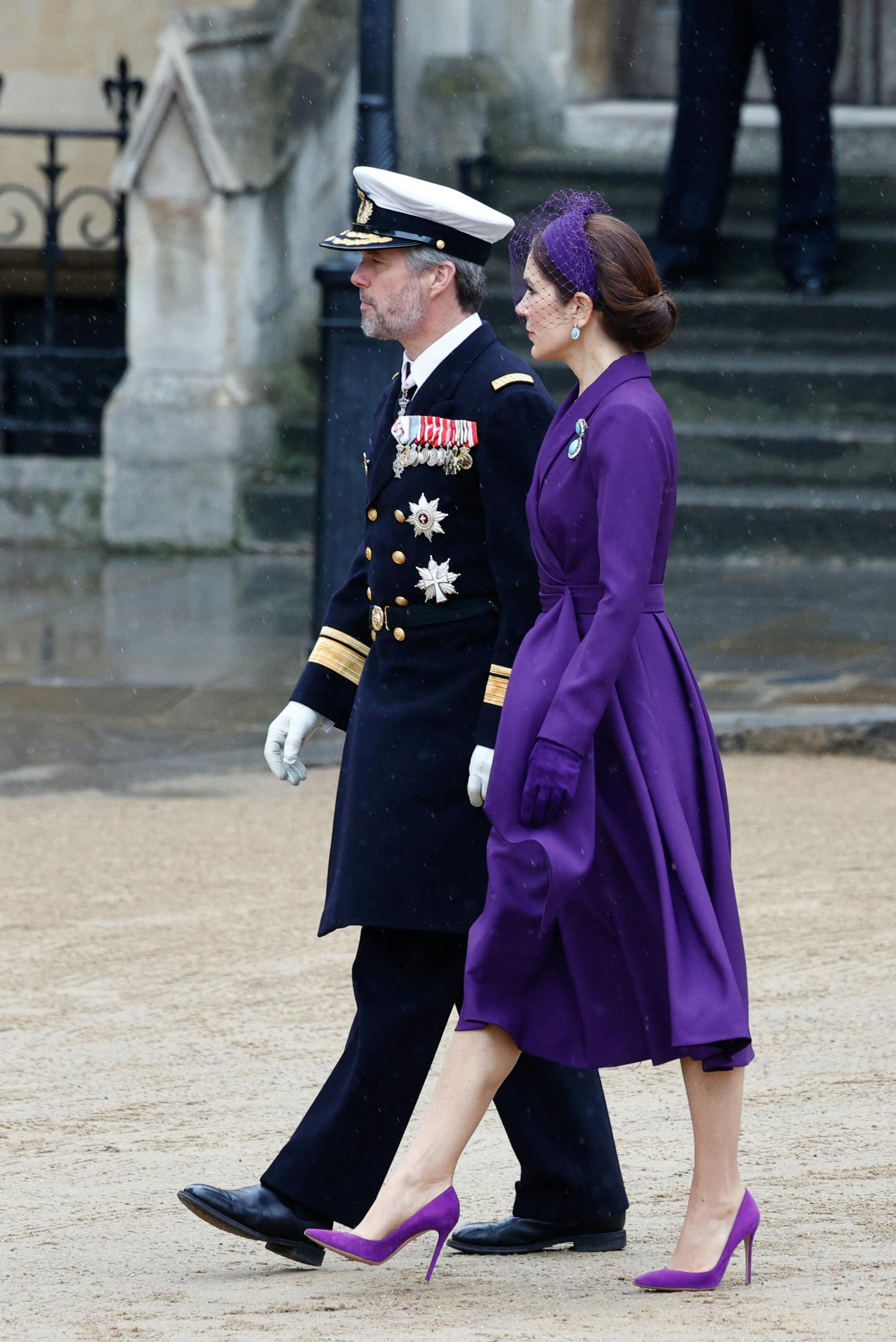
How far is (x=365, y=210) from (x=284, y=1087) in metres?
1.85

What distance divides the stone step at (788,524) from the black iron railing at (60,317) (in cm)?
342

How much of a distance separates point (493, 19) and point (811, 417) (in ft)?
11.0

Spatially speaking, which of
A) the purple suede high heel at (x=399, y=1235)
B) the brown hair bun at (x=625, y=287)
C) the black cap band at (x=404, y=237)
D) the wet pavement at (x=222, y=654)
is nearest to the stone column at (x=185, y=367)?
the wet pavement at (x=222, y=654)

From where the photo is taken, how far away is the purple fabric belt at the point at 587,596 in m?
3.42

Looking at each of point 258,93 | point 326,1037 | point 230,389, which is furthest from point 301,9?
point 326,1037

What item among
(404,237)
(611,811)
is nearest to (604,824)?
(611,811)

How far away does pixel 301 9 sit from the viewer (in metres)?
12.0

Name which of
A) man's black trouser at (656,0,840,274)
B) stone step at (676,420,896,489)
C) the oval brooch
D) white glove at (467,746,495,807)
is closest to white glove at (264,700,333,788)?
white glove at (467,746,495,807)

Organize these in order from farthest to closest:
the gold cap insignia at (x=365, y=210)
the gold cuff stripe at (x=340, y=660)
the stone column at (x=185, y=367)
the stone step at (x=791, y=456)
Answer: the stone column at (x=185, y=367) → the stone step at (x=791, y=456) → the gold cuff stripe at (x=340, y=660) → the gold cap insignia at (x=365, y=210)

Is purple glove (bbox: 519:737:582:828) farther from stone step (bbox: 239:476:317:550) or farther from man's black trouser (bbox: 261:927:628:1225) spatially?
stone step (bbox: 239:476:317:550)

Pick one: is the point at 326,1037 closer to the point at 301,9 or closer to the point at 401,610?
the point at 401,610

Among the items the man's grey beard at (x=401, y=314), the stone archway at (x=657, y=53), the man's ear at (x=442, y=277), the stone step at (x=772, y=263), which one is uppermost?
the stone archway at (x=657, y=53)

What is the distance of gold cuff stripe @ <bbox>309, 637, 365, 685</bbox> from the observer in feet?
12.8

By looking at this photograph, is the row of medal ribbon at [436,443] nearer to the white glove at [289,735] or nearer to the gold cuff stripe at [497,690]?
the gold cuff stripe at [497,690]
